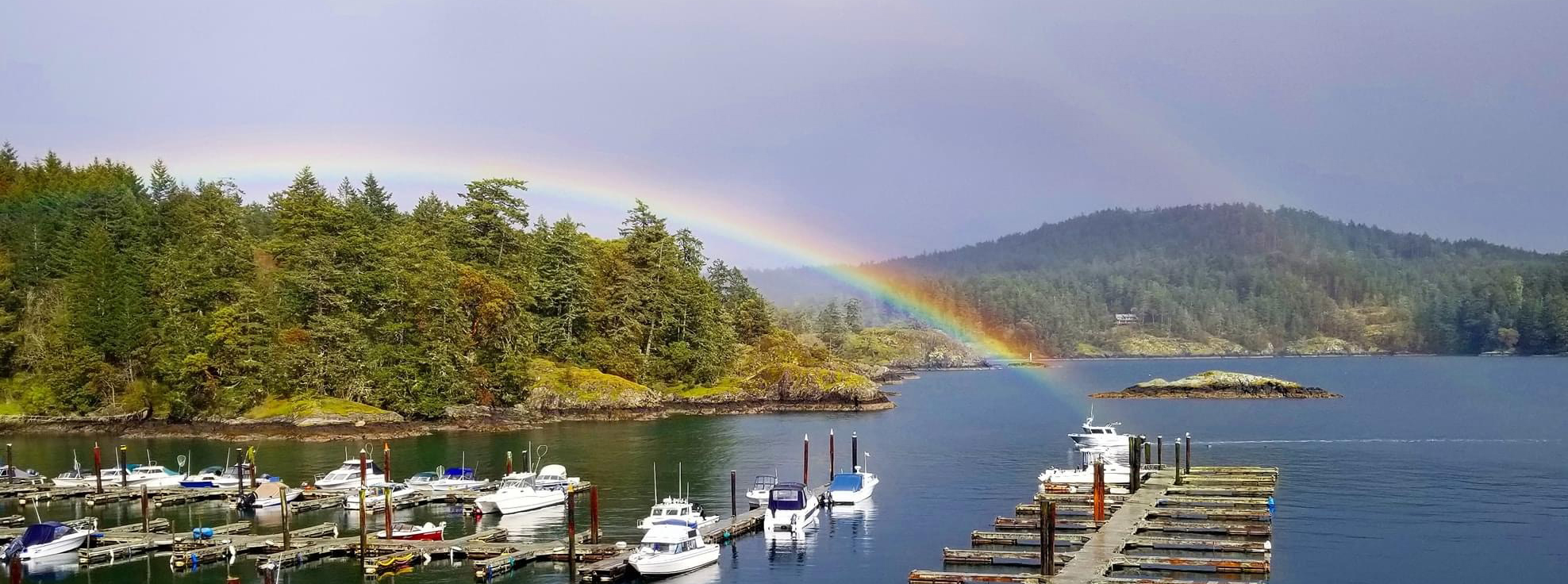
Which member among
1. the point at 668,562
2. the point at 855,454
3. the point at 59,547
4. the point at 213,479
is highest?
the point at 855,454

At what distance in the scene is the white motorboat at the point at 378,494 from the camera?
68000 mm

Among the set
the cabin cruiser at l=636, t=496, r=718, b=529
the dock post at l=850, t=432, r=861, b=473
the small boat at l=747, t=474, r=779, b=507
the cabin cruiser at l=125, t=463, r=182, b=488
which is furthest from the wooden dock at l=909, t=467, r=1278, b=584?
the cabin cruiser at l=125, t=463, r=182, b=488

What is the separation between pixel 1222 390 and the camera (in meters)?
180

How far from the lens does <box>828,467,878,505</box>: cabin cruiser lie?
7131 cm

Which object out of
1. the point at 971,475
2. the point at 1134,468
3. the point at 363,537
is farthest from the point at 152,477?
the point at 1134,468

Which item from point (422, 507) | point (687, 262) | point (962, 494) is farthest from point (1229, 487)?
point (687, 262)

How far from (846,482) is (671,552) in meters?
23.0

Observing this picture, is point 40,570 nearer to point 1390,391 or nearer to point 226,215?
point 226,215

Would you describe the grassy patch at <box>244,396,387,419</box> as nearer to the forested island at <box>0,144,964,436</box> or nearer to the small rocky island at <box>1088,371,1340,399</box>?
the forested island at <box>0,144,964,436</box>

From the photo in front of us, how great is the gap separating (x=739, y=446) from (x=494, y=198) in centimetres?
6637

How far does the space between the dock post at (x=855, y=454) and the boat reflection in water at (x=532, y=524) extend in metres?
18.1

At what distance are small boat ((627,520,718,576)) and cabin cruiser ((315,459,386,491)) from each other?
2940cm

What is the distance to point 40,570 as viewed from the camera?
2083 inches

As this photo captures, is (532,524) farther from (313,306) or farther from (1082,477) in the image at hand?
(313,306)
